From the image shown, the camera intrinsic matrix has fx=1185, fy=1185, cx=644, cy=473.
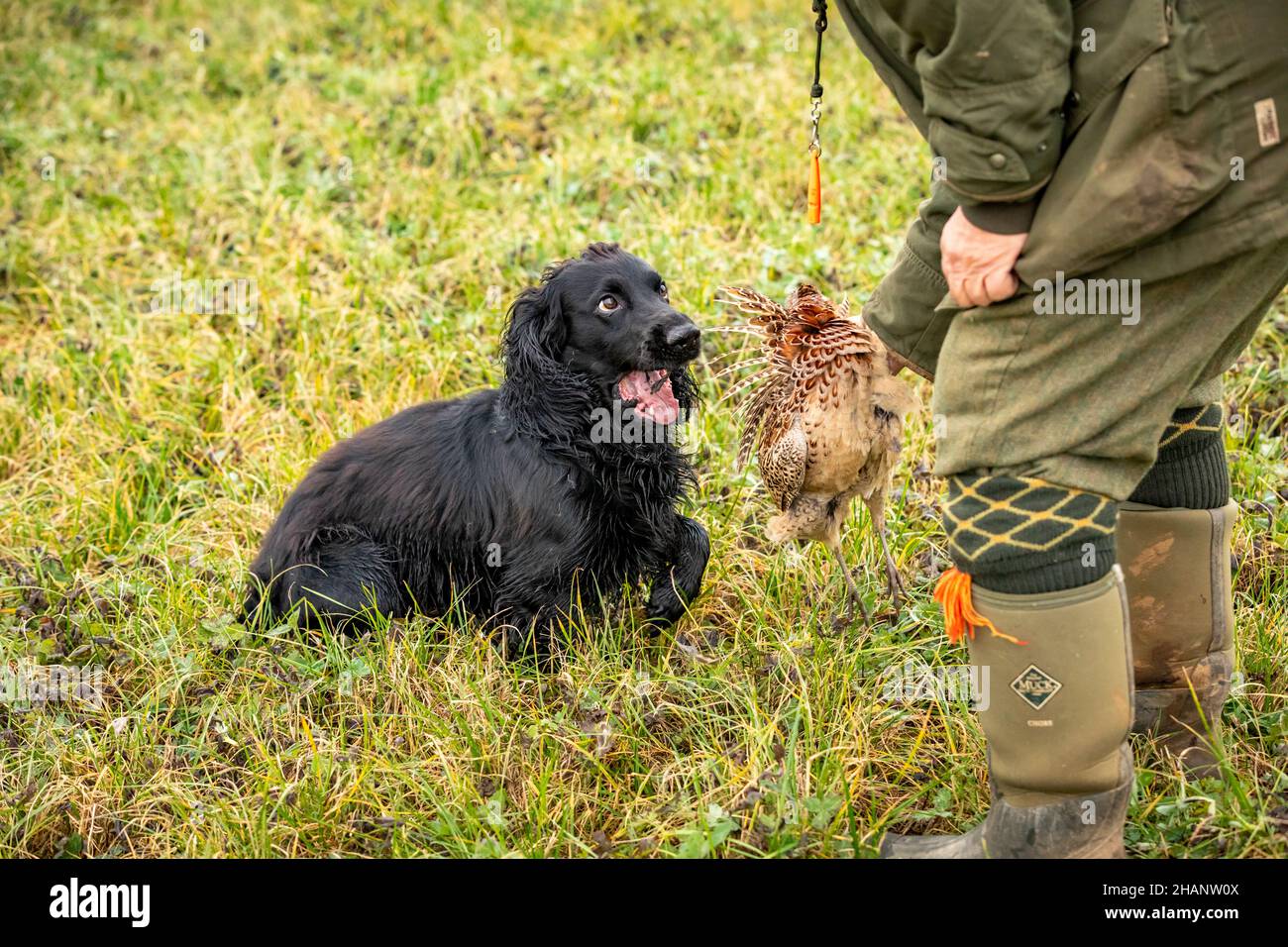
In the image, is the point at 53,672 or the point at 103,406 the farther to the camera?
the point at 103,406

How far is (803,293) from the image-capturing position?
2.81 m

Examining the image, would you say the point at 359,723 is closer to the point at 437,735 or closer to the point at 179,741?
the point at 437,735

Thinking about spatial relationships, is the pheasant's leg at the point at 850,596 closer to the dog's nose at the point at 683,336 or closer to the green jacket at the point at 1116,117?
the dog's nose at the point at 683,336

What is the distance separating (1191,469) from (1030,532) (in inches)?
26.9

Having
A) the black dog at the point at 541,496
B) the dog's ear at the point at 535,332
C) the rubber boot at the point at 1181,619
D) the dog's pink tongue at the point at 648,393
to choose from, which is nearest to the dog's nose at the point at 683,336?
the black dog at the point at 541,496

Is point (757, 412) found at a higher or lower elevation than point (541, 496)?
higher

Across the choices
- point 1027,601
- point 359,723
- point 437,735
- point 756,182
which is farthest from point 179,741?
point 756,182

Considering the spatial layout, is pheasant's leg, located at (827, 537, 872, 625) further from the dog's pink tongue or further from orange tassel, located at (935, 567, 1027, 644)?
orange tassel, located at (935, 567, 1027, 644)

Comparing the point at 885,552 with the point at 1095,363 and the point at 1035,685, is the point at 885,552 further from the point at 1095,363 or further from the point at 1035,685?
the point at 1095,363

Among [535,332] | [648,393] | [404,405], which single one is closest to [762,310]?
[648,393]

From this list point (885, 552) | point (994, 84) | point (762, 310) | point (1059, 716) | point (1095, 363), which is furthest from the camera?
point (885, 552)

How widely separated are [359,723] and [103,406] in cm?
237

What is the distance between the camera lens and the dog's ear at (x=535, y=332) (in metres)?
3.37

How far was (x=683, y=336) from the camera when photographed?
3252 millimetres
